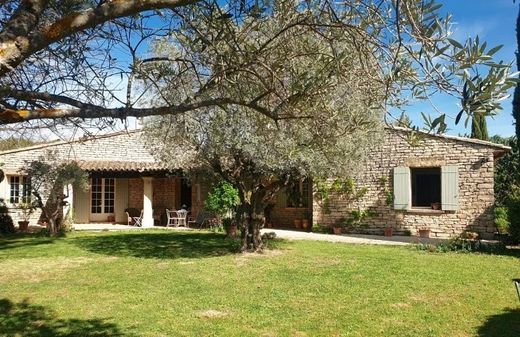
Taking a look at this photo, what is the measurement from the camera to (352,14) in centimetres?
323

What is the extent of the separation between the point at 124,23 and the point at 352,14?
1964 millimetres

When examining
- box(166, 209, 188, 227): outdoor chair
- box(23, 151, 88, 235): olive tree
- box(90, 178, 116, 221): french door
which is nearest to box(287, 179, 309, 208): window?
box(166, 209, 188, 227): outdoor chair

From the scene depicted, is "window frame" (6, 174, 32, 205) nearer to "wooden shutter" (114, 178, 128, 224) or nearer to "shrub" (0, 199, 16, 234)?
"shrub" (0, 199, 16, 234)

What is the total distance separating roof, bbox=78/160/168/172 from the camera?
1972 cm

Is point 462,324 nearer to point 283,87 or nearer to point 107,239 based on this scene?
point 283,87

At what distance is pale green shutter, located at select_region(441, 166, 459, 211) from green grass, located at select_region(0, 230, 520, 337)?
3.84 metres

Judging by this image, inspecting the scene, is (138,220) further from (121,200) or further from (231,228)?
(231,228)

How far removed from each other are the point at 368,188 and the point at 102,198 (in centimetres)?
1303

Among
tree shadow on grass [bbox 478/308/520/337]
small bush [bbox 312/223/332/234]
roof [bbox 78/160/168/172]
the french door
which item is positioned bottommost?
tree shadow on grass [bbox 478/308/520/337]

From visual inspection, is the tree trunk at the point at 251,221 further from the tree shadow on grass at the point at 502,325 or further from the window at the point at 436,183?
the tree shadow on grass at the point at 502,325

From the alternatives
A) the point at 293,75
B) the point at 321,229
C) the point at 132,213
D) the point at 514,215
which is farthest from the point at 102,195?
the point at 293,75

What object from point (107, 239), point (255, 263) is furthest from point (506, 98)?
point (107, 239)

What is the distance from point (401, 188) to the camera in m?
16.4

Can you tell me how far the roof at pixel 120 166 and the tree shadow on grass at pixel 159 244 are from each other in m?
3.20
